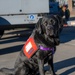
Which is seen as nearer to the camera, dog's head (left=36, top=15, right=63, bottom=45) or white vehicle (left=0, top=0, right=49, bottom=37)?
dog's head (left=36, top=15, right=63, bottom=45)

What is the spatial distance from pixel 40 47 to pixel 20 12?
18.5 ft

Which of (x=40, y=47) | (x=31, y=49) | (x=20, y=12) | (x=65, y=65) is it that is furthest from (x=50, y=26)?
(x=20, y=12)

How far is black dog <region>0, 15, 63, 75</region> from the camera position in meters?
5.66

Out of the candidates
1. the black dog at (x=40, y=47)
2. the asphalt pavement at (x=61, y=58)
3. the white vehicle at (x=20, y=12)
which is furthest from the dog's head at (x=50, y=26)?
the white vehicle at (x=20, y=12)

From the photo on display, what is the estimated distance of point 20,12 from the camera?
37.5 ft

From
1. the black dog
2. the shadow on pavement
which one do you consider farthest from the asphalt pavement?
the black dog

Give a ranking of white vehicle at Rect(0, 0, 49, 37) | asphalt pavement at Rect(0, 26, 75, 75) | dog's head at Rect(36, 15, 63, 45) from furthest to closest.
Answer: white vehicle at Rect(0, 0, 49, 37) < asphalt pavement at Rect(0, 26, 75, 75) < dog's head at Rect(36, 15, 63, 45)

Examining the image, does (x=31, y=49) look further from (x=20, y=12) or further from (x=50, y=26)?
(x=20, y=12)

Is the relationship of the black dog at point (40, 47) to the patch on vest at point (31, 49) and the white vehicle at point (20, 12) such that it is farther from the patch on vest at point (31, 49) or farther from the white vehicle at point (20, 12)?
the white vehicle at point (20, 12)

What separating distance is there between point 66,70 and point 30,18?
4.57 meters

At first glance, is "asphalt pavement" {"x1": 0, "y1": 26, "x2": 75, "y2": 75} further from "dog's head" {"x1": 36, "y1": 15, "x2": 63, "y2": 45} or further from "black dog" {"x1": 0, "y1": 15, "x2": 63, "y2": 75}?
"dog's head" {"x1": 36, "y1": 15, "x2": 63, "y2": 45}

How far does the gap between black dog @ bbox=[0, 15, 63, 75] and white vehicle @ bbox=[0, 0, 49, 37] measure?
468 centimetres

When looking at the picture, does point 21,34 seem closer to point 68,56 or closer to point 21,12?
point 21,12

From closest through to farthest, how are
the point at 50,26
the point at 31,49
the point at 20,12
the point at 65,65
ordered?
the point at 50,26 → the point at 31,49 → the point at 65,65 → the point at 20,12
